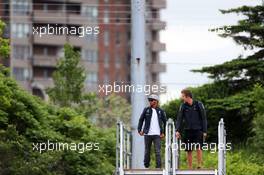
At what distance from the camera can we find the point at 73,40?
14200 cm

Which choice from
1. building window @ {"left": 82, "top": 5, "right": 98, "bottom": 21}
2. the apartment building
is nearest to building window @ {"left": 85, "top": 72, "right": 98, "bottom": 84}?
the apartment building

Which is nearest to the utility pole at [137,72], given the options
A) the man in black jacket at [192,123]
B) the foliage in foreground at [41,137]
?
the man in black jacket at [192,123]

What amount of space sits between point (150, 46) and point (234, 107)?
343 feet

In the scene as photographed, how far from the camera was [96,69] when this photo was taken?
5719 inches

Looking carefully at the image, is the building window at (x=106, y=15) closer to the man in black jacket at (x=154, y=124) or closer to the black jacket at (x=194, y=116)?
the man in black jacket at (x=154, y=124)

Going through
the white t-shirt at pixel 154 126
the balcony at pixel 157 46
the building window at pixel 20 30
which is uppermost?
the building window at pixel 20 30

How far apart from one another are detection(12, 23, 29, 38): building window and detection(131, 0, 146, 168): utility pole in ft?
346

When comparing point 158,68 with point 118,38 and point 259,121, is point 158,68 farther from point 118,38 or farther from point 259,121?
point 259,121

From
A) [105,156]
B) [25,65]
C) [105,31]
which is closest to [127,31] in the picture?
[105,31]

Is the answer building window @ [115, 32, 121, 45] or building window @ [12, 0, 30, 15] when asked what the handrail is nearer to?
building window @ [12, 0, 30, 15]

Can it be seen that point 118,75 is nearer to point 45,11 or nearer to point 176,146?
point 45,11

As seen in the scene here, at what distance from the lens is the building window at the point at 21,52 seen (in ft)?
461

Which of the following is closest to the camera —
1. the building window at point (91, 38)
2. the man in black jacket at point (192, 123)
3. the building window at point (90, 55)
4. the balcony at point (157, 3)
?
the man in black jacket at point (192, 123)

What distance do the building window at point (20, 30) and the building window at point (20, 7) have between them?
131cm
